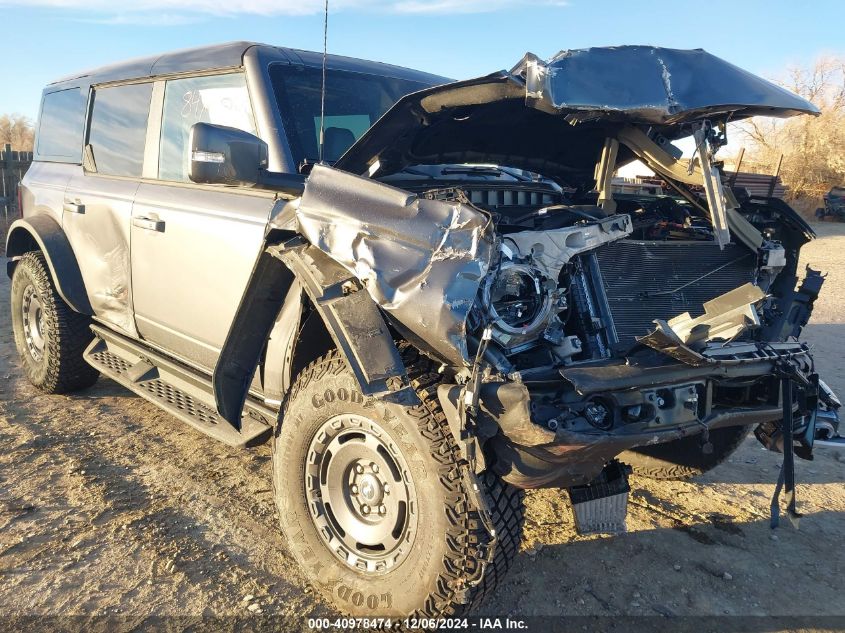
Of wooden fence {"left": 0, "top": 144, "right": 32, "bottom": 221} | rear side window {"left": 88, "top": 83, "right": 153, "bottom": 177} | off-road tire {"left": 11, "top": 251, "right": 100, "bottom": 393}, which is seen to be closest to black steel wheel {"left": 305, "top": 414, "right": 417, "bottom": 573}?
rear side window {"left": 88, "top": 83, "right": 153, "bottom": 177}

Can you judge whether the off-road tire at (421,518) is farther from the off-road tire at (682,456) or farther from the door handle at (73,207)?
the door handle at (73,207)

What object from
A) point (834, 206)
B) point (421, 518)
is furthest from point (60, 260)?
point (834, 206)

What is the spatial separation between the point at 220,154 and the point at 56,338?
10.1 ft

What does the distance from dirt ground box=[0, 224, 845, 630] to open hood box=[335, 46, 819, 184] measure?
6.37 feet

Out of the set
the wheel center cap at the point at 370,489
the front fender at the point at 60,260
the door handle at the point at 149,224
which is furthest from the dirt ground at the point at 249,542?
the door handle at the point at 149,224

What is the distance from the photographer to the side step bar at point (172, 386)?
10.8 feet

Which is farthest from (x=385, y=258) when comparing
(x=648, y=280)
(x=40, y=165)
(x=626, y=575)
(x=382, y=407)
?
(x=40, y=165)

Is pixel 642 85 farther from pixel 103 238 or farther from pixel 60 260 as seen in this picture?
pixel 60 260

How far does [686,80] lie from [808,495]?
2739 mm

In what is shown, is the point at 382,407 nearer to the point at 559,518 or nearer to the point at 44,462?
the point at 559,518

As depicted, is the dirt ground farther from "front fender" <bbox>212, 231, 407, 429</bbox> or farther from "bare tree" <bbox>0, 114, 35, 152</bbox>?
"bare tree" <bbox>0, 114, 35, 152</bbox>

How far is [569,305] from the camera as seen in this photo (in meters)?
2.76

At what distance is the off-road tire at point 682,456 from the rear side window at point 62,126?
4411mm

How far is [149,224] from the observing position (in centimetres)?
372
